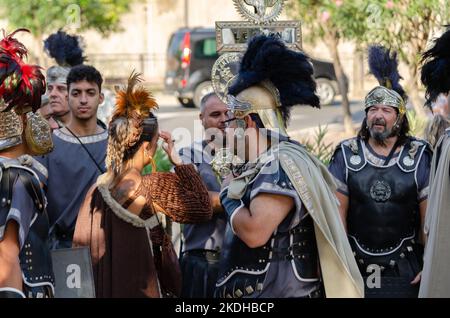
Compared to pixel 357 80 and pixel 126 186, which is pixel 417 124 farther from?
pixel 357 80

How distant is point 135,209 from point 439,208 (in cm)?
157

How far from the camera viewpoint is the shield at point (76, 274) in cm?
520

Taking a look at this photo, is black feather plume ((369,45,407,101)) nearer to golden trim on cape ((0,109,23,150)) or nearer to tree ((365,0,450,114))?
golden trim on cape ((0,109,23,150))

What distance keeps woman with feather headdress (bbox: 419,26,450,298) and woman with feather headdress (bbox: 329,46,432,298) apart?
95 cm

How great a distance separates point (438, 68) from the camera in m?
5.61

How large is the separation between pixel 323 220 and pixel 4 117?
1.56 m

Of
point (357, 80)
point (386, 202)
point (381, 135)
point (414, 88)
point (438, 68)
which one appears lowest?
point (357, 80)

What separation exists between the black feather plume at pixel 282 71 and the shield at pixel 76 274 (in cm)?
115

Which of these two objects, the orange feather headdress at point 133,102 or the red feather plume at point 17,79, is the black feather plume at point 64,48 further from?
the red feather plume at point 17,79

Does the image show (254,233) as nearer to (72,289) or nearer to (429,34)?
(72,289)

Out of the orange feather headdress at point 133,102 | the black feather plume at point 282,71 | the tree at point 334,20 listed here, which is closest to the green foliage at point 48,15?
the tree at point 334,20

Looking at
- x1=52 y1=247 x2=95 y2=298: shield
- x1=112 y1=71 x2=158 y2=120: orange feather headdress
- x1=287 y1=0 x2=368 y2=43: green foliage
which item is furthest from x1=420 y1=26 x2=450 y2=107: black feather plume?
x1=287 y1=0 x2=368 y2=43: green foliage

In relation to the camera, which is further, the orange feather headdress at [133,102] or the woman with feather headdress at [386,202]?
the woman with feather headdress at [386,202]

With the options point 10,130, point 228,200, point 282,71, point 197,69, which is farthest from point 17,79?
point 197,69
